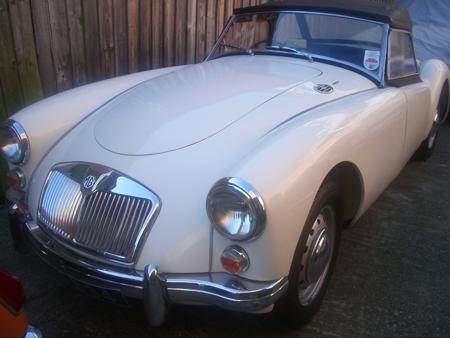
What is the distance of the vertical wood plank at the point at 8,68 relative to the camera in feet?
10.7

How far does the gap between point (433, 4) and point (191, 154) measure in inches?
271

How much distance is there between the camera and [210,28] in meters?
5.25

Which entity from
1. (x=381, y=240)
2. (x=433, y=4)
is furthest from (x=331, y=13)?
(x=433, y=4)

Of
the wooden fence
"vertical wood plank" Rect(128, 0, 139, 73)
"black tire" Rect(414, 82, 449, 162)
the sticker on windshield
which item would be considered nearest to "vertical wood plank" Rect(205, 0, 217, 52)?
the wooden fence

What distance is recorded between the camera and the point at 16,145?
231 cm

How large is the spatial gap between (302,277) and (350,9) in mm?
2099

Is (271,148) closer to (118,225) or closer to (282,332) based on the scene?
(118,225)

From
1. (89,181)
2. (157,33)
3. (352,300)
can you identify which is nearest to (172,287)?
(89,181)

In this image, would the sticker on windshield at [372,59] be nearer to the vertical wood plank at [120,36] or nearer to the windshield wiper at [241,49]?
the windshield wiper at [241,49]

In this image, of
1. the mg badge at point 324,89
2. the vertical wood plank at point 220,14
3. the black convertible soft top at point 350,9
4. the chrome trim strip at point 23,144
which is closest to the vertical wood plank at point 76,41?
the black convertible soft top at point 350,9

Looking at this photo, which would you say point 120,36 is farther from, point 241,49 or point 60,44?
point 241,49

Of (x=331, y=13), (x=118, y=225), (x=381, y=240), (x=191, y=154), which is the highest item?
(x=331, y=13)

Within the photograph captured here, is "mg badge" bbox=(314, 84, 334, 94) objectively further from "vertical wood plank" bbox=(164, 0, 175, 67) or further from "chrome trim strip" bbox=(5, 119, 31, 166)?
"vertical wood plank" bbox=(164, 0, 175, 67)

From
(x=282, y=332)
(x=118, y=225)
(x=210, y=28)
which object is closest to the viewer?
(x=118, y=225)
